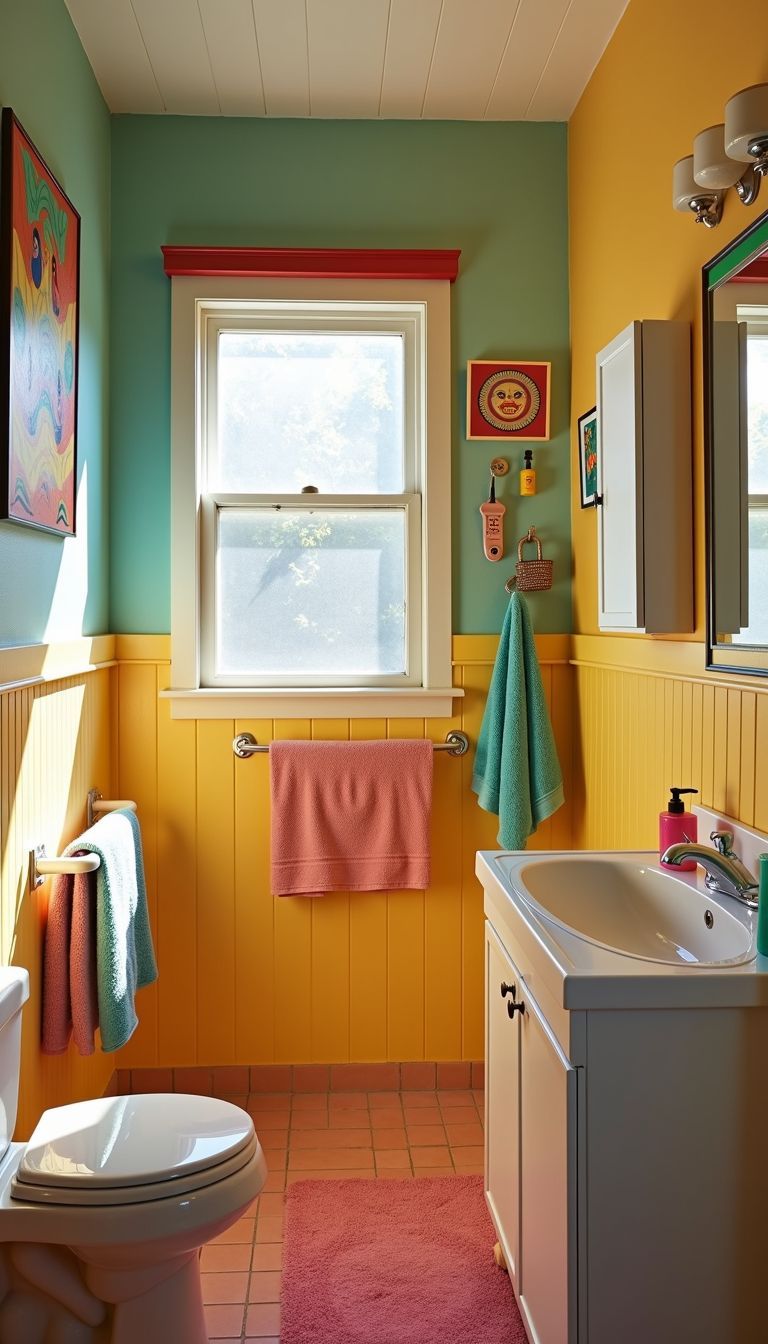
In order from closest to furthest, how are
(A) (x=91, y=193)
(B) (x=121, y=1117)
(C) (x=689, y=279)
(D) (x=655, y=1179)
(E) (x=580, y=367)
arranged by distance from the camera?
(D) (x=655, y=1179)
(B) (x=121, y=1117)
(C) (x=689, y=279)
(A) (x=91, y=193)
(E) (x=580, y=367)

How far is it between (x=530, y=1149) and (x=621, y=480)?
126cm

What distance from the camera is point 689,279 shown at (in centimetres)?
209

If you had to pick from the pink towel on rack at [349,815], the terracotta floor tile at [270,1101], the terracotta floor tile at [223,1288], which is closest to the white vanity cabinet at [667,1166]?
the terracotta floor tile at [223,1288]

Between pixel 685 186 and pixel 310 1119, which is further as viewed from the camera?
pixel 310 1119

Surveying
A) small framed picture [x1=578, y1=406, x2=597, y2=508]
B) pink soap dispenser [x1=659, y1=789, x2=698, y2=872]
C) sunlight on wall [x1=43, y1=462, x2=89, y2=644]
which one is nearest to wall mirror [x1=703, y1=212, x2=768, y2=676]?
pink soap dispenser [x1=659, y1=789, x2=698, y2=872]

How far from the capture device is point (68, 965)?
7.40ft

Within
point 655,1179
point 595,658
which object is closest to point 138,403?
point 595,658

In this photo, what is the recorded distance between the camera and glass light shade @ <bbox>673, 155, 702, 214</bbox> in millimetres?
1890

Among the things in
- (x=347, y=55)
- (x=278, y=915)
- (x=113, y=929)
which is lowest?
(x=278, y=915)

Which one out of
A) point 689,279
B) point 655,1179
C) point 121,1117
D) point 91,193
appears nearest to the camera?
point 655,1179

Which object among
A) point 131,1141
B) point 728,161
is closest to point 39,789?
point 131,1141

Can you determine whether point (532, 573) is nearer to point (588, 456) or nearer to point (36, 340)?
point (588, 456)

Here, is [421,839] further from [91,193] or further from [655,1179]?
[91,193]

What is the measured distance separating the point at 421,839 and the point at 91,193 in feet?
6.05
